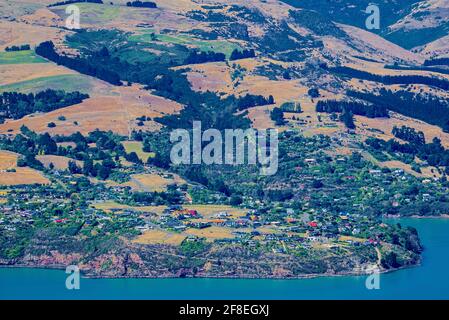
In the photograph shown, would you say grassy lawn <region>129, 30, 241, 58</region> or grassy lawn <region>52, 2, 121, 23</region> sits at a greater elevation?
grassy lawn <region>52, 2, 121, 23</region>

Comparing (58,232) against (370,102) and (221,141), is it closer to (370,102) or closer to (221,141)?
(221,141)

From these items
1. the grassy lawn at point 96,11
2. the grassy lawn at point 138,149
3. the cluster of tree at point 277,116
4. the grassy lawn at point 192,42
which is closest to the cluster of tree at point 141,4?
the grassy lawn at point 96,11

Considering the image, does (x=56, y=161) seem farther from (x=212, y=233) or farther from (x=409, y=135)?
(x=409, y=135)

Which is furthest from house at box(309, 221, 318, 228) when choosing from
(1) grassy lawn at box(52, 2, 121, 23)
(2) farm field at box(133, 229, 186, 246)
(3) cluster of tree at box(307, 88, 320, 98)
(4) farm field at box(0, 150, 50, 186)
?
(1) grassy lawn at box(52, 2, 121, 23)

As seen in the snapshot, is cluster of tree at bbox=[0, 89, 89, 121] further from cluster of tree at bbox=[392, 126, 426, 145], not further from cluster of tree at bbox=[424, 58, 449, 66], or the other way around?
cluster of tree at bbox=[424, 58, 449, 66]

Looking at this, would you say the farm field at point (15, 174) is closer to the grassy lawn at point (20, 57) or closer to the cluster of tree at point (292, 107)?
the cluster of tree at point (292, 107)

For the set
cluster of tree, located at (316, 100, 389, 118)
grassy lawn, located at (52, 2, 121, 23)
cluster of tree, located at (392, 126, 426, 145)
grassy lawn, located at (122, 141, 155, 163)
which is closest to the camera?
grassy lawn, located at (122, 141, 155, 163)

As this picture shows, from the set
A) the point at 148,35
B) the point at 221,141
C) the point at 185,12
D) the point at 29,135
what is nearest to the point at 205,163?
the point at 221,141
